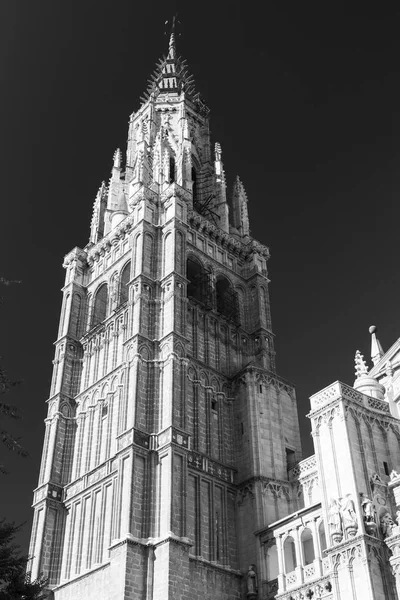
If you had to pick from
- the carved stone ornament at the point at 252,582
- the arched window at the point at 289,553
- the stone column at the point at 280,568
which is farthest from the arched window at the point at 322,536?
the carved stone ornament at the point at 252,582

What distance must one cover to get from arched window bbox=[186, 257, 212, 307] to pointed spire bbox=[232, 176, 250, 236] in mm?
8549

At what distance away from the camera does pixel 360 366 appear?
49.1 meters

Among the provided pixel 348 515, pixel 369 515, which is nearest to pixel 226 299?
pixel 348 515

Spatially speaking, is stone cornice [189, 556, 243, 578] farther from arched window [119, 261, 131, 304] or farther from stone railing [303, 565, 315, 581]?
arched window [119, 261, 131, 304]

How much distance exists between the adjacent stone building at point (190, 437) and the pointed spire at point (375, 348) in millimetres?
5352

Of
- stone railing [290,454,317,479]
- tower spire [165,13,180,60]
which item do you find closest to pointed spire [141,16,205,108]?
tower spire [165,13,180,60]

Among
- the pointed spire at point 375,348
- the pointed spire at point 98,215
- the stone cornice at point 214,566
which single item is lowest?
the stone cornice at point 214,566

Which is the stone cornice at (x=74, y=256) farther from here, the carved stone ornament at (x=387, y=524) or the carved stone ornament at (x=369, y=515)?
the carved stone ornament at (x=387, y=524)

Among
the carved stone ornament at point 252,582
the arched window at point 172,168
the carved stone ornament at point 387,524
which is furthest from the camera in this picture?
the arched window at point 172,168

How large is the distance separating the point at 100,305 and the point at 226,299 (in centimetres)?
959

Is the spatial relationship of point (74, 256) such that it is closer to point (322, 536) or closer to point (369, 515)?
point (322, 536)

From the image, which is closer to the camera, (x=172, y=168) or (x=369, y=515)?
(x=369, y=515)

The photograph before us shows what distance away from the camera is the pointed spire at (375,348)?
58719 mm

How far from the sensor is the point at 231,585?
41469 mm
